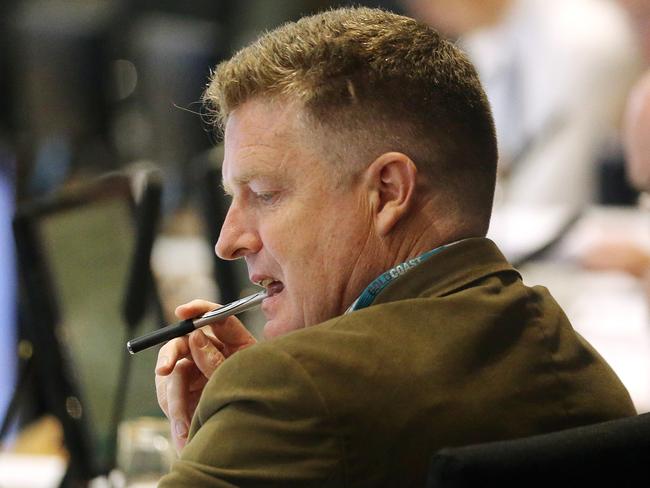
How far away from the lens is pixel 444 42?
113 centimetres

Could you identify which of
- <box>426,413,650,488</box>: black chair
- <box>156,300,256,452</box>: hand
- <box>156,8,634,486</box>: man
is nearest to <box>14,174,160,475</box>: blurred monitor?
<box>156,300,256,452</box>: hand

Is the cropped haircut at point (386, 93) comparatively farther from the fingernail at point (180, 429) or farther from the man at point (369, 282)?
the fingernail at point (180, 429)

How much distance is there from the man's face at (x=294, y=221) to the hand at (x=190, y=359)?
0.56 feet

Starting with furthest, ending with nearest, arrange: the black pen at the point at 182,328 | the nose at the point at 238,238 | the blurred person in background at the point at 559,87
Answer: the blurred person in background at the point at 559,87 → the black pen at the point at 182,328 → the nose at the point at 238,238

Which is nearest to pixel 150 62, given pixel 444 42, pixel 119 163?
pixel 119 163

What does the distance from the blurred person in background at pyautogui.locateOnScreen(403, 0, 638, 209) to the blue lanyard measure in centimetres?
322

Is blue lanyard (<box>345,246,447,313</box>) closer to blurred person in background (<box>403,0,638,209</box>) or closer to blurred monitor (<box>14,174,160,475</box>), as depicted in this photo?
A: blurred monitor (<box>14,174,160,475</box>)

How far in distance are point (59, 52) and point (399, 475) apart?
4.93 meters

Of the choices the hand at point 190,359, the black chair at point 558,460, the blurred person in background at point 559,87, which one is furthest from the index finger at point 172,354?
the blurred person in background at point 559,87

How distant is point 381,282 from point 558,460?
26 centimetres

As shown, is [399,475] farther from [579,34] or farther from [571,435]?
[579,34]

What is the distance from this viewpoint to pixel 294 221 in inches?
43.4

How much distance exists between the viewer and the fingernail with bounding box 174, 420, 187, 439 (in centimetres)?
128

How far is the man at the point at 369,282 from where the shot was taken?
930 millimetres
